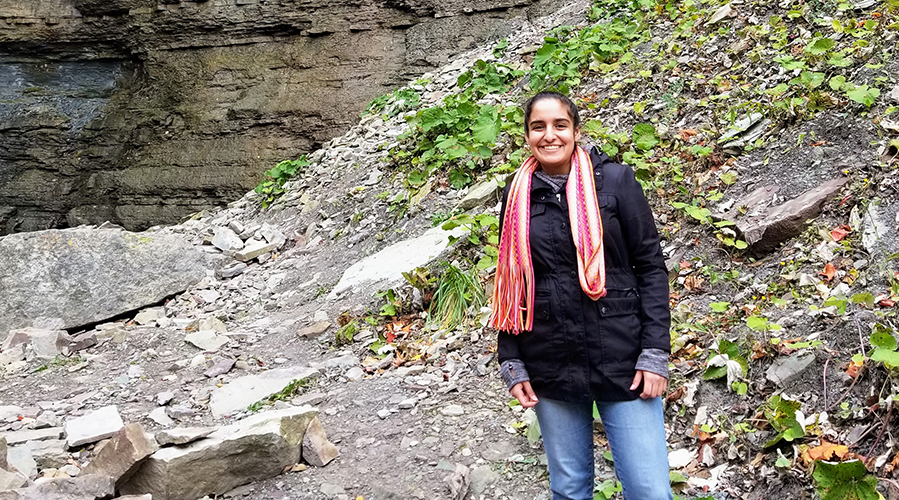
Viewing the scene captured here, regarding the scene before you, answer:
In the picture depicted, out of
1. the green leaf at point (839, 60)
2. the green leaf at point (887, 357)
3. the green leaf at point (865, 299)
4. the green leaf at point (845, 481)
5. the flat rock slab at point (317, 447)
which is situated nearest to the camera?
the green leaf at point (845, 481)

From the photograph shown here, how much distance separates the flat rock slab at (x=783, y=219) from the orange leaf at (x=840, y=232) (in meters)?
0.19

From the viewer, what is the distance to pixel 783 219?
410cm

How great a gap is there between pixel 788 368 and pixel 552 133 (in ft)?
5.50

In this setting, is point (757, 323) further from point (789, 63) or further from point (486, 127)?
point (486, 127)

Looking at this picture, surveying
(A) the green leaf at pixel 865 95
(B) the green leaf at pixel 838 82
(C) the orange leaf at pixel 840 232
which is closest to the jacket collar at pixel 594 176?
(C) the orange leaf at pixel 840 232

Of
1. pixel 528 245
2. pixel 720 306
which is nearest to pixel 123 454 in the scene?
pixel 528 245

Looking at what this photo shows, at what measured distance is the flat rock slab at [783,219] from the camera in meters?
4.10

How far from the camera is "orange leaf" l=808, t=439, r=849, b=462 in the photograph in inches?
105

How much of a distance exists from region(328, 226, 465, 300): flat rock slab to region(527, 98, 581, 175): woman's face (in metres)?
3.23

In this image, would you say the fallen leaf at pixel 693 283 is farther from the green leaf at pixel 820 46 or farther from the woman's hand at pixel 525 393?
the green leaf at pixel 820 46

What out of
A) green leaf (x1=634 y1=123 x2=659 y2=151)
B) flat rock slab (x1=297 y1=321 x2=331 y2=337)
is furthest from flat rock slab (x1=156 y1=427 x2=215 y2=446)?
green leaf (x1=634 y1=123 x2=659 y2=151)

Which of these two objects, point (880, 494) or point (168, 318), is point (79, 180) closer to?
point (168, 318)

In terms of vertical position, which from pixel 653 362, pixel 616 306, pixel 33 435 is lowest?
pixel 33 435

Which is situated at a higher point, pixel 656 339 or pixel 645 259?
pixel 645 259
